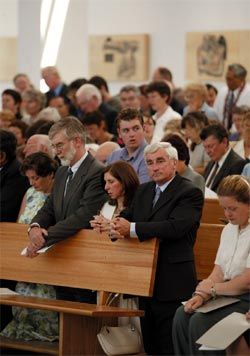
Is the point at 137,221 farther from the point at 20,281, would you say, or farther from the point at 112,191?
the point at 20,281

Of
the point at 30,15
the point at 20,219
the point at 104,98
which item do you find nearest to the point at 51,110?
the point at 104,98

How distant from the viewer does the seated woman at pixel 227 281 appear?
5.87 metres

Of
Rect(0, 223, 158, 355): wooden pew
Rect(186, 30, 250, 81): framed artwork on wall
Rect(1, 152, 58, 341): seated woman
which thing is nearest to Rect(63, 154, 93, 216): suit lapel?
Rect(0, 223, 158, 355): wooden pew

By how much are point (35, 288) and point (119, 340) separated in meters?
1.12

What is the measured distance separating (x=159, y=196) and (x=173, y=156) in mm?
280

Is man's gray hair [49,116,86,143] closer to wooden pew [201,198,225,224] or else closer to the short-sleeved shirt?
the short-sleeved shirt

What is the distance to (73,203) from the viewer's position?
7.11 meters

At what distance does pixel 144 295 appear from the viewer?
21.2ft

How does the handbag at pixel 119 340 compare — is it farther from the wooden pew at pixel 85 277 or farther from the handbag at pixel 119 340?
the wooden pew at pixel 85 277

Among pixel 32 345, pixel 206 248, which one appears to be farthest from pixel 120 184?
pixel 32 345

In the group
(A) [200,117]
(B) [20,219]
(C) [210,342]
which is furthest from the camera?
(A) [200,117]

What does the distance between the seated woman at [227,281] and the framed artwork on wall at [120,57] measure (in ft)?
39.5

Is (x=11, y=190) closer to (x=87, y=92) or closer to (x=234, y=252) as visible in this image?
(x=234, y=252)

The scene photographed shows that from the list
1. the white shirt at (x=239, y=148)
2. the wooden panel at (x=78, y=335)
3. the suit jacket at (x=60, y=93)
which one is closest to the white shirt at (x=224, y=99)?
the white shirt at (x=239, y=148)
